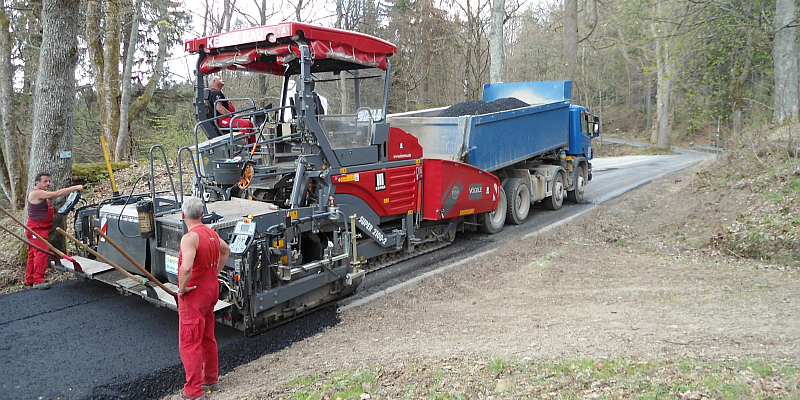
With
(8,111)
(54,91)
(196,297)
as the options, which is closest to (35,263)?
(54,91)

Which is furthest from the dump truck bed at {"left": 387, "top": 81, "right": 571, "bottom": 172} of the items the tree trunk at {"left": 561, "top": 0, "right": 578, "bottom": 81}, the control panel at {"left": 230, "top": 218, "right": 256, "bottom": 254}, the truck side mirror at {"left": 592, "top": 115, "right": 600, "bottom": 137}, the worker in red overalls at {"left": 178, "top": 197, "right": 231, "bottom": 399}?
the worker in red overalls at {"left": 178, "top": 197, "right": 231, "bottom": 399}

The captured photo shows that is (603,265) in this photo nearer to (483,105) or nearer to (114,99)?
(483,105)

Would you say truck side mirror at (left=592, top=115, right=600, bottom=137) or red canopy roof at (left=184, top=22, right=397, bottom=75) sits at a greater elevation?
red canopy roof at (left=184, top=22, right=397, bottom=75)

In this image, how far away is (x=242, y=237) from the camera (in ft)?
14.7

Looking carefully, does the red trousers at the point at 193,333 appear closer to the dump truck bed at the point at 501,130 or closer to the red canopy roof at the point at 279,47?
the red canopy roof at the point at 279,47

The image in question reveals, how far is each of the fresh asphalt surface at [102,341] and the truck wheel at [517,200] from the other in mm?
3316

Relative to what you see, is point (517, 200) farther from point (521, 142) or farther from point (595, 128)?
point (595, 128)

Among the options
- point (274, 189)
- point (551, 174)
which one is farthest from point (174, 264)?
point (551, 174)

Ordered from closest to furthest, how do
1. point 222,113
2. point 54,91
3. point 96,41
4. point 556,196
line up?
point 222,113 < point 54,91 < point 556,196 < point 96,41

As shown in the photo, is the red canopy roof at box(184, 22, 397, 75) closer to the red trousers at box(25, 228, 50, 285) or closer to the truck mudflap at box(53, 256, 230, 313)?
the truck mudflap at box(53, 256, 230, 313)

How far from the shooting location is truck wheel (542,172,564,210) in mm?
11439

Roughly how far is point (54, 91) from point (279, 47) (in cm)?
371

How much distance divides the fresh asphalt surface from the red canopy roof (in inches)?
112

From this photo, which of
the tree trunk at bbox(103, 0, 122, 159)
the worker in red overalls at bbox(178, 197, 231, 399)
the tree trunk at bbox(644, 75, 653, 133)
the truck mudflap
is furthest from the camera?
the tree trunk at bbox(644, 75, 653, 133)
